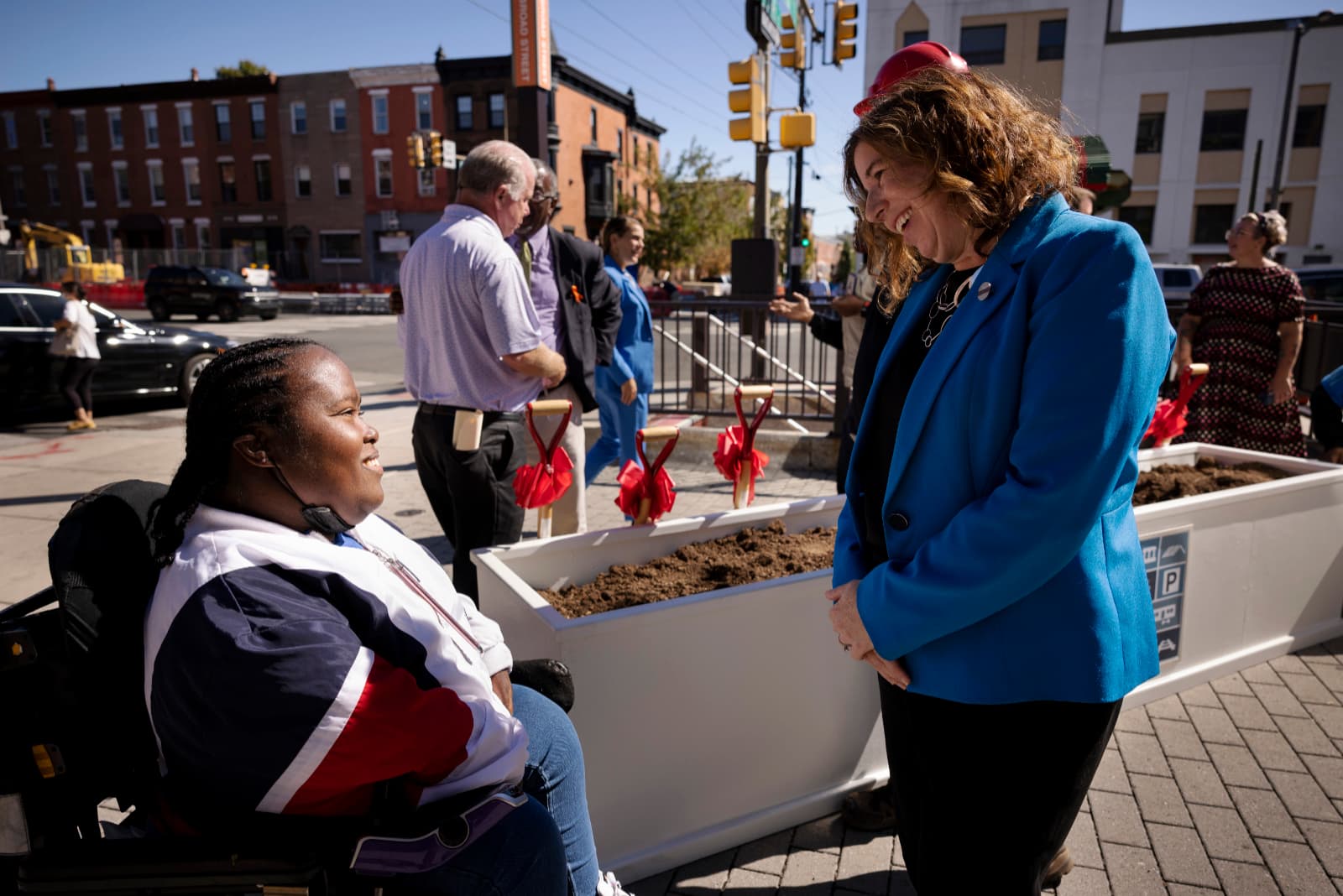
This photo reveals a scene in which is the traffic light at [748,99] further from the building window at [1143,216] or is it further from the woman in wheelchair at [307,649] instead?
the building window at [1143,216]

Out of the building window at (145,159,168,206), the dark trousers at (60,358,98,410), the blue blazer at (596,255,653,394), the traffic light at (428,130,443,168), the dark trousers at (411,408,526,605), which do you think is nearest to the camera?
the dark trousers at (411,408,526,605)

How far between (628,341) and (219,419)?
3.74 meters

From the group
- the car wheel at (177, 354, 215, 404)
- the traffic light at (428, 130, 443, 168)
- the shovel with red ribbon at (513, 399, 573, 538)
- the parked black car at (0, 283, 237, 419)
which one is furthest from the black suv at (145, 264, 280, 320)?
the shovel with red ribbon at (513, 399, 573, 538)

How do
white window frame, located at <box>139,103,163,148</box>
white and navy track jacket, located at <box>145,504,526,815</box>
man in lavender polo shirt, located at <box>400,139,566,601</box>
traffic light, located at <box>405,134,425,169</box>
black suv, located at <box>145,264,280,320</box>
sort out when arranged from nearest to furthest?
white and navy track jacket, located at <box>145,504,526,815</box>
man in lavender polo shirt, located at <box>400,139,566,601</box>
traffic light, located at <box>405,134,425,169</box>
black suv, located at <box>145,264,280,320</box>
white window frame, located at <box>139,103,163,148</box>

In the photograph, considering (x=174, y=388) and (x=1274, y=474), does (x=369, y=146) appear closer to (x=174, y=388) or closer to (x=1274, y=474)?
(x=174, y=388)

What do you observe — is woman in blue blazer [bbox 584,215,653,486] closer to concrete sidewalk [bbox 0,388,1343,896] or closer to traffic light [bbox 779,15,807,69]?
concrete sidewalk [bbox 0,388,1343,896]

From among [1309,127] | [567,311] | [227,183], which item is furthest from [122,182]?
[1309,127]

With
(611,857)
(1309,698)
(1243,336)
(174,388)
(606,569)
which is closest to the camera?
(611,857)

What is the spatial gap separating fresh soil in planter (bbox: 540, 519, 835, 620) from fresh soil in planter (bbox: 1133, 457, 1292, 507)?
57.4 inches

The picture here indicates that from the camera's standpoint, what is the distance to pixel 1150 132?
3362 centimetres

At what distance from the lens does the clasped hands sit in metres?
1.43

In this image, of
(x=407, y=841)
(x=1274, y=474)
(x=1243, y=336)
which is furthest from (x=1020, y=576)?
(x=1243, y=336)

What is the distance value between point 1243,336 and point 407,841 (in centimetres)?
478

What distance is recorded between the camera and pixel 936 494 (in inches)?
53.7
